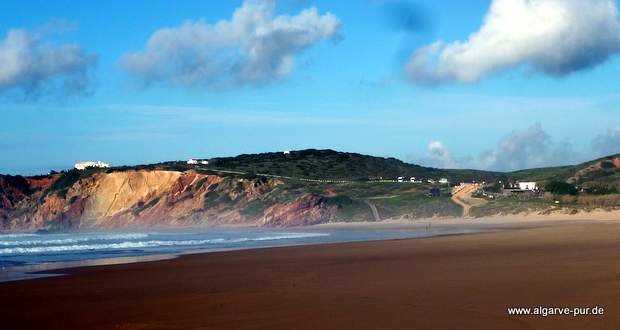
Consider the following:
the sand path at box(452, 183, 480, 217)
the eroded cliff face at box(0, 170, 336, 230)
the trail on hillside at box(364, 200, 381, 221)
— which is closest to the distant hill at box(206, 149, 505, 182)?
the eroded cliff face at box(0, 170, 336, 230)

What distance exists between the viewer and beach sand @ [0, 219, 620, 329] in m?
10.7

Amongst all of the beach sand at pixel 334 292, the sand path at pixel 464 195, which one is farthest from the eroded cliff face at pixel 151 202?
the beach sand at pixel 334 292

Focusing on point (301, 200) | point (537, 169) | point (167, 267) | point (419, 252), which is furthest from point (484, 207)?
point (537, 169)

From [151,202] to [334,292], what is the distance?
198 feet

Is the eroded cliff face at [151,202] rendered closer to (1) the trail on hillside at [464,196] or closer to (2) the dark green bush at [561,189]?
(1) the trail on hillside at [464,196]

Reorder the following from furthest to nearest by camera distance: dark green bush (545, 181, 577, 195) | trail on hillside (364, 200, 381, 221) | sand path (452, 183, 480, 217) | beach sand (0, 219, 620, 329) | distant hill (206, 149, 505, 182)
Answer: distant hill (206, 149, 505, 182) → trail on hillside (364, 200, 381, 221) → dark green bush (545, 181, 577, 195) → sand path (452, 183, 480, 217) → beach sand (0, 219, 620, 329)

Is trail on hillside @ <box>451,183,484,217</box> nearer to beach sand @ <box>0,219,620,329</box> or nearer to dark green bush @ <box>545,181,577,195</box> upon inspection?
dark green bush @ <box>545,181,577,195</box>

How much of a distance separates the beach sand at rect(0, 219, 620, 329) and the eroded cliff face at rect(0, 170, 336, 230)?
127 ft

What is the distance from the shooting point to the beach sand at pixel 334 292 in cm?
1068

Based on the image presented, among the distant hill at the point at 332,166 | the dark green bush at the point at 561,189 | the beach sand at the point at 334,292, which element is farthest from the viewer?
the distant hill at the point at 332,166

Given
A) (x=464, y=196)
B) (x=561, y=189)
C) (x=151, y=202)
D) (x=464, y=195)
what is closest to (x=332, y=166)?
(x=151, y=202)

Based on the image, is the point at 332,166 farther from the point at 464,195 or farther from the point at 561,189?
the point at 561,189

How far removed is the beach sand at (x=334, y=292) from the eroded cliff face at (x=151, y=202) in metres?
38.6

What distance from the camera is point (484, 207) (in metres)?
54.8
